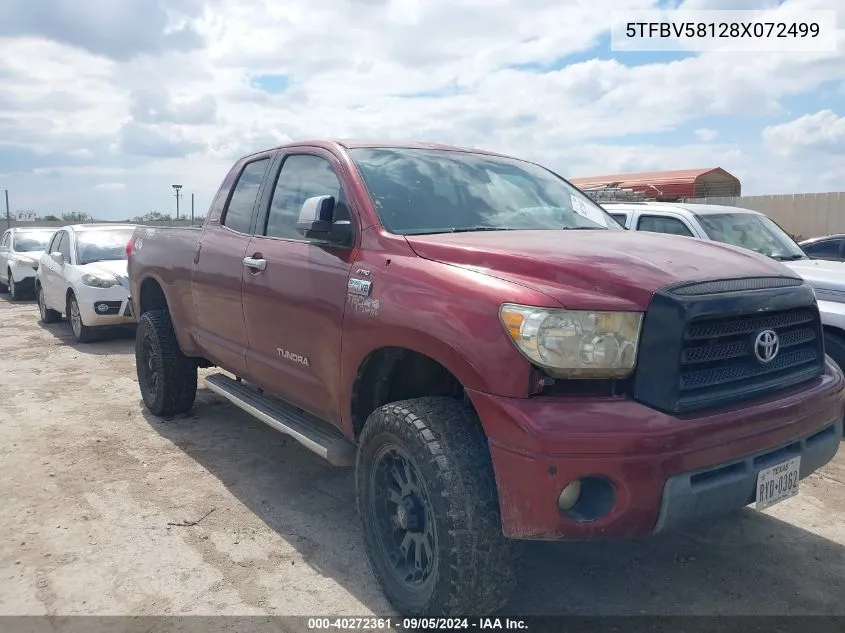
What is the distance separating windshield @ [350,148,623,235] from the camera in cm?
339

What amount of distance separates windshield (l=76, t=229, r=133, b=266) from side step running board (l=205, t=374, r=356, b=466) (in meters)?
6.12

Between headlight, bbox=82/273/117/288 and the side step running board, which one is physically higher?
headlight, bbox=82/273/117/288

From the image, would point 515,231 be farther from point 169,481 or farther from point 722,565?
point 169,481

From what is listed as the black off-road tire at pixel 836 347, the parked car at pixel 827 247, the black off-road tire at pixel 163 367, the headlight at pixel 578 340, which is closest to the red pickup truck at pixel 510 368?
the headlight at pixel 578 340

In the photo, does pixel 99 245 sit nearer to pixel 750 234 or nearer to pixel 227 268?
pixel 227 268

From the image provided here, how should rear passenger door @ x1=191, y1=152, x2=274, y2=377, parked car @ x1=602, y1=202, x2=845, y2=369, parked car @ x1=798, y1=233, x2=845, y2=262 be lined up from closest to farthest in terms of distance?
rear passenger door @ x1=191, y1=152, x2=274, y2=377, parked car @ x1=602, y1=202, x2=845, y2=369, parked car @ x1=798, y1=233, x2=845, y2=262

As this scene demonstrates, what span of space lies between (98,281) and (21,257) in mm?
6547

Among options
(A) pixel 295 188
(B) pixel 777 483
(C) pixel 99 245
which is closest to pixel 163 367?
(A) pixel 295 188

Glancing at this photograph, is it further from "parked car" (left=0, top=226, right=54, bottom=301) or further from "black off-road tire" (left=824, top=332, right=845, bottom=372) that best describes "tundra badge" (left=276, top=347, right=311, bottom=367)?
"parked car" (left=0, top=226, right=54, bottom=301)

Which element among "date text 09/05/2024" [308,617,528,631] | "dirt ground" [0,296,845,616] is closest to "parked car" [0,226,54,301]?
"dirt ground" [0,296,845,616]

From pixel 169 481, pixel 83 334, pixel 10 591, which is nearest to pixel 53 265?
pixel 83 334

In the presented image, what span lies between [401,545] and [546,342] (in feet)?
3.76

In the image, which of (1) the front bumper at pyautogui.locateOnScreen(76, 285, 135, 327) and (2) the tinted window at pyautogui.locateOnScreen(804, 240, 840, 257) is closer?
(2) the tinted window at pyautogui.locateOnScreen(804, 240, 840, 257)

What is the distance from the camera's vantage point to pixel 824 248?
9234 mm
